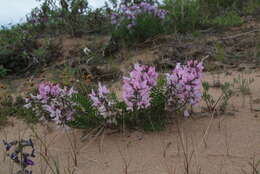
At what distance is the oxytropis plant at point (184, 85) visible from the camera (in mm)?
2707

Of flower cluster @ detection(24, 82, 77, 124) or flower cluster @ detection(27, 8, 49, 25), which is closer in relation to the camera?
flower cluster @ detection(24, 82, 77, 124)

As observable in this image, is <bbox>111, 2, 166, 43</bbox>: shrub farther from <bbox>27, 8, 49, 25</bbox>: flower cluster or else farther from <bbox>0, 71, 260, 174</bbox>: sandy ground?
<bbox>0, 71, 260, 174</bbox>: sandy ground

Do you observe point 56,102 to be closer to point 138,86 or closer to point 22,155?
Answer: point 138,86

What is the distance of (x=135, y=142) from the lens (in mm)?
2814

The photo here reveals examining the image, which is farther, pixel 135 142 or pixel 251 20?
pixel 251 20

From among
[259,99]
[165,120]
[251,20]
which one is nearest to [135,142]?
[165,120]

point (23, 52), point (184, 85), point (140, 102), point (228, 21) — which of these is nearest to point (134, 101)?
point (140, 102)

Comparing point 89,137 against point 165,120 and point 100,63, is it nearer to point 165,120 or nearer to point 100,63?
point 165,120

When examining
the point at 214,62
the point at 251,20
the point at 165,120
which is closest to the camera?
the point at 165,120

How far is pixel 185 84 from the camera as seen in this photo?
2738mm

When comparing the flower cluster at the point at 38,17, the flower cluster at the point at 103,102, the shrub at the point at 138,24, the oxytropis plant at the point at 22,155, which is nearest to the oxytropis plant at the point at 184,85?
the flower cluster at the point at 103,102

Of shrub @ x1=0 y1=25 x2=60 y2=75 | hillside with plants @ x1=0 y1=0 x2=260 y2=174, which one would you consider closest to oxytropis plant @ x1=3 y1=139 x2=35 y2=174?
hillside with plants @ x1=0 y1=0 x2=260 y2=174

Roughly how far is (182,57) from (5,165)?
3641 mm

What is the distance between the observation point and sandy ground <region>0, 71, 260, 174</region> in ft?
7.61
